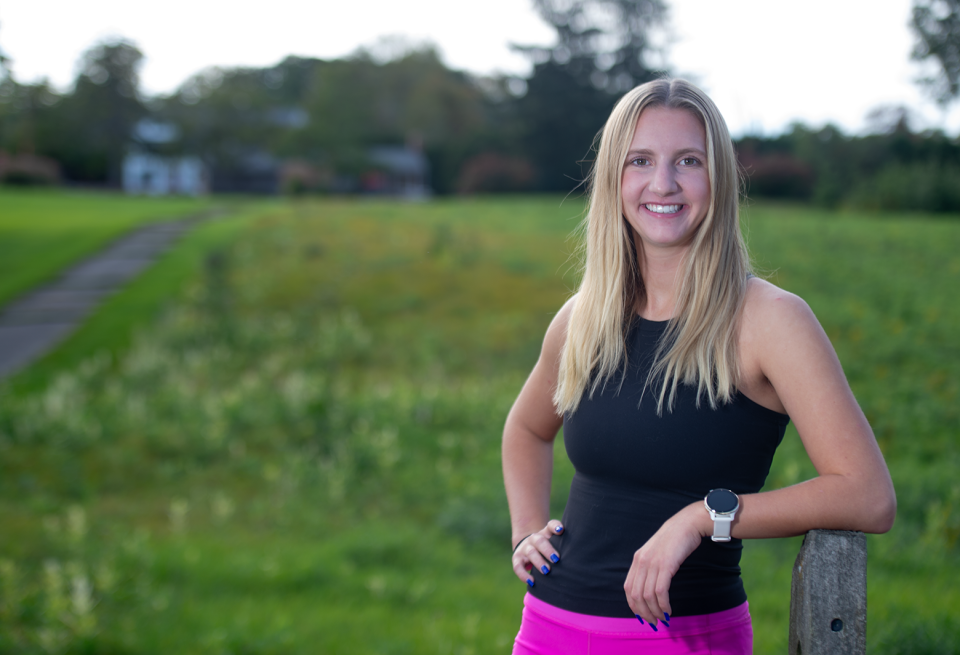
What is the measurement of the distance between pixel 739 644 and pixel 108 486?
6583mm

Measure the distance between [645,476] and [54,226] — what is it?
2260 centimetres

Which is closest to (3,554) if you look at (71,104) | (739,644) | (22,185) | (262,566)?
(262,566)

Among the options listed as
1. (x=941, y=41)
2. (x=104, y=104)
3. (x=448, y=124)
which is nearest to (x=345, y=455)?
(x=941, y=41)

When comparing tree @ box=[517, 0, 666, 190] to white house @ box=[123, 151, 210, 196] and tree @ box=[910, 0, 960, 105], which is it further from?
white house @ box=[123, 151, 210, 196]

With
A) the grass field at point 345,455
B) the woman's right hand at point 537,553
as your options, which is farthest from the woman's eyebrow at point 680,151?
the woman's right hand at point 537,553

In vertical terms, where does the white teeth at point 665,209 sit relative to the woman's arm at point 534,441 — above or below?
above

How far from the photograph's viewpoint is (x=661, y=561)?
5.17 ft

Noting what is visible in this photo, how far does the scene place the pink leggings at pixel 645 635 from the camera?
1.69 meters

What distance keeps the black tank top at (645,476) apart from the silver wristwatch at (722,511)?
0.11 meters

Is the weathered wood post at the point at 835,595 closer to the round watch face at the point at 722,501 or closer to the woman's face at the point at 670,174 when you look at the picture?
the round watch face at the point at 722,501

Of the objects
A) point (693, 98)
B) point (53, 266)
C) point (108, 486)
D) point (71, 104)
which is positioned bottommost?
point (108, 486)

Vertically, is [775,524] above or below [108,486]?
above

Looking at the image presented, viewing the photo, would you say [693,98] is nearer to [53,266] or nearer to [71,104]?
[53,266]

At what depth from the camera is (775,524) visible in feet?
4.94
